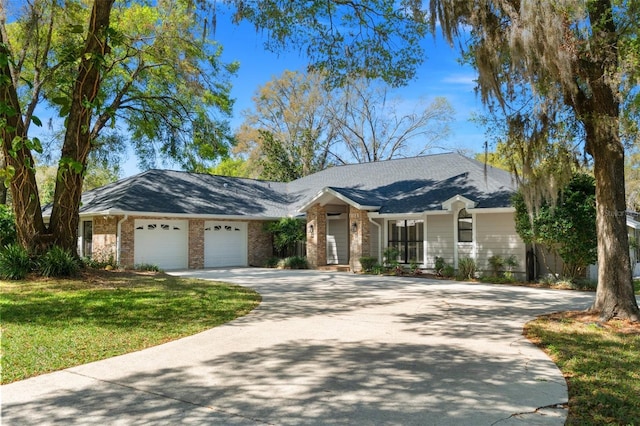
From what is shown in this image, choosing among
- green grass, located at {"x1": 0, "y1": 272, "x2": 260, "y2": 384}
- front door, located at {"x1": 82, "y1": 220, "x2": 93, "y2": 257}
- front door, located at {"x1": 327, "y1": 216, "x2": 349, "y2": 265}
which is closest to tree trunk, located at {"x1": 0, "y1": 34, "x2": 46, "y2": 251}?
green grass, located at {"x1": 0, "y1": 272, "x2": 260, "y2": 384}

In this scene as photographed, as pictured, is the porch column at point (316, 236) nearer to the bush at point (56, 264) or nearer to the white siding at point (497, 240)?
the white siding at point (497, 240)

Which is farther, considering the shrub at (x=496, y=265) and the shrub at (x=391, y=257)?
the shrub at (x=391, y=257)

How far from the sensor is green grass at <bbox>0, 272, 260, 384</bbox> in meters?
6.04

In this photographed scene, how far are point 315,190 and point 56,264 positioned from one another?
14963mm

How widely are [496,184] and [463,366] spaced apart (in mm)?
13271

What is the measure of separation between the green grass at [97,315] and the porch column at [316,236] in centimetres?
790

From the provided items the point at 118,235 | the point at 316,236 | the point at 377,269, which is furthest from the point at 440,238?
the point at 118,235

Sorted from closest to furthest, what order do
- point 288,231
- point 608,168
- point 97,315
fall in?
1. point 97,315
2. point 608,168
3. point 288,231

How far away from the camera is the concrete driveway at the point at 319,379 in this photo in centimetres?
425

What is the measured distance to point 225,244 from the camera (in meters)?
22.1

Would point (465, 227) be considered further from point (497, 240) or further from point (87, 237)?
point (87, 237)

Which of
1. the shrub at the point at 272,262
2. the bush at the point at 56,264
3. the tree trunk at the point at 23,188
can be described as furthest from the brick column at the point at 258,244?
the tree trunk at the point at 23,188

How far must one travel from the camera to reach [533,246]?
1583cm

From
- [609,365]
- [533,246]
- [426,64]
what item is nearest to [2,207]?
[426,64]
